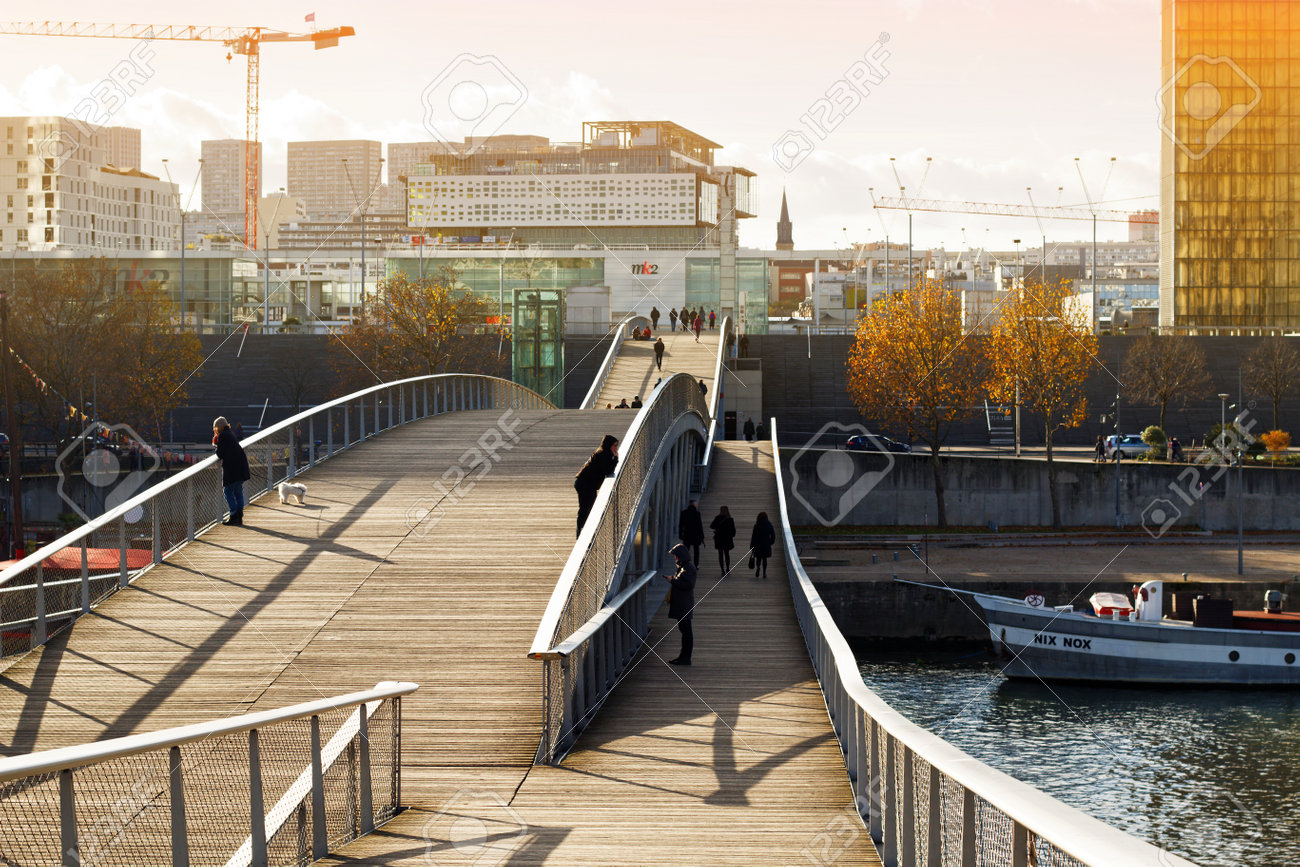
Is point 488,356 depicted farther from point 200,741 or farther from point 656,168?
point 656,168

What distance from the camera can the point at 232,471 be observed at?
16.5 meters

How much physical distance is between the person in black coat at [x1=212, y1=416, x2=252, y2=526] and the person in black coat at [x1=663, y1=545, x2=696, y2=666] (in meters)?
5.24

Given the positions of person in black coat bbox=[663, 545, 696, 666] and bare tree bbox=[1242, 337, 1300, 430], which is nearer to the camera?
person in black coat bbox=[663, 545, 696, 666]

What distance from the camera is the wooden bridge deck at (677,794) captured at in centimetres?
765

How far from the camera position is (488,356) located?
5738 centimetres

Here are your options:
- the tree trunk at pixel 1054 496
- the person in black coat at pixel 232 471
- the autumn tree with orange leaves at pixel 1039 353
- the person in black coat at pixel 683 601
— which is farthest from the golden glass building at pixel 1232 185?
the person in black coat at pixel 232 471

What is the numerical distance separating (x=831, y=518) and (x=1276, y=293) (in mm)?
71771

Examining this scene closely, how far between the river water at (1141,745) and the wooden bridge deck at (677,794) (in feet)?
35.1

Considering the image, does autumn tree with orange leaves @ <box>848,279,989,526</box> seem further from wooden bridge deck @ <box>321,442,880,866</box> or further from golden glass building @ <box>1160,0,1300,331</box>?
golden glass building @ <box>1160,0,1300,331</box>

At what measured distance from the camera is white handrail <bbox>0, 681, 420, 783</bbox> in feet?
17.0

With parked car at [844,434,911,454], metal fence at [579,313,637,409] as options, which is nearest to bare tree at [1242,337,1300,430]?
parked car at [844,434,911,454]

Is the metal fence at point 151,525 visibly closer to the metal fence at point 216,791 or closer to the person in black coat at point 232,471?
the person in black coat at point 232,471

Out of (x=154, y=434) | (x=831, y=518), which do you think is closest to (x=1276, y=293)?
(x=831, y=518)

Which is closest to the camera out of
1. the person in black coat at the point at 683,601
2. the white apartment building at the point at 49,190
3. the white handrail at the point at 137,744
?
the white handrail at the point at 137,744
